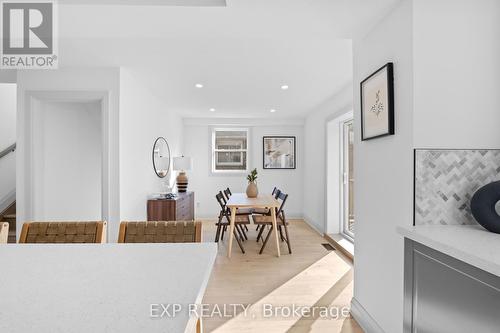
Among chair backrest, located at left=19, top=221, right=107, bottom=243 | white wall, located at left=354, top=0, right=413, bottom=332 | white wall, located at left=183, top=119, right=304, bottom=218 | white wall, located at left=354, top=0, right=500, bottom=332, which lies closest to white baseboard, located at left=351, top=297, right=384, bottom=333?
white wall, located at left=354, top=0, right=413, bottom=332

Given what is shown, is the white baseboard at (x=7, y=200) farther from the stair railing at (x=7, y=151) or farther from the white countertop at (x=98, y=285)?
the white countertop at (x=98, y=285)

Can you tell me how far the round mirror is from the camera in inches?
183

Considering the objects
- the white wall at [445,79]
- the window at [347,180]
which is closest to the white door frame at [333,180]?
the window at [347,180]

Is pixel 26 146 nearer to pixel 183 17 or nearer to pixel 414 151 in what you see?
pixel 183 17

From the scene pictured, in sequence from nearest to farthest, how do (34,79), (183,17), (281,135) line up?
(183,17) → (34,79) → (281,135)

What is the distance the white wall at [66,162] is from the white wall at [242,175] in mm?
2661

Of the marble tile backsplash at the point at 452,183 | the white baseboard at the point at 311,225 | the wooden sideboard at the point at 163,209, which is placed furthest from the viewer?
the white baseboard at the point at 311,225

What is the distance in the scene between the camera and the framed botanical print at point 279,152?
22.4ft

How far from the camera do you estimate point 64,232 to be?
1.70m

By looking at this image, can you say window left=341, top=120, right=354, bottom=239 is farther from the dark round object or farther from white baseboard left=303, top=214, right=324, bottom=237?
the dark round object

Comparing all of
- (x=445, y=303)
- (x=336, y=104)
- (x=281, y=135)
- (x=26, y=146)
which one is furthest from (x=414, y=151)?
(x=281, y=135)

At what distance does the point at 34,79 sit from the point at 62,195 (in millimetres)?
1472

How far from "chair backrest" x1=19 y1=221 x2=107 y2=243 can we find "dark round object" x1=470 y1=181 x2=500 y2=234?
6.78 ft

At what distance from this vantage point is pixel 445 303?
125 centimetres
